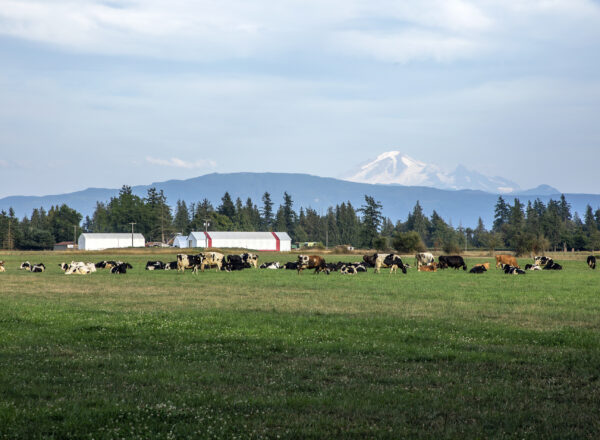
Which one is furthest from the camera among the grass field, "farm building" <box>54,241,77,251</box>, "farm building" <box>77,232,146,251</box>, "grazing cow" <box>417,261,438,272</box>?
"farm building" <box>54,241,77,251</box>

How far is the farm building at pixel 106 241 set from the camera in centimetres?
16662

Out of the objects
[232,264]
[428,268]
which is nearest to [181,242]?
[232,264]

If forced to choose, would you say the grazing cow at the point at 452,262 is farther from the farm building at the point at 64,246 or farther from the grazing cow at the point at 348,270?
the farm building at the point at 64,246

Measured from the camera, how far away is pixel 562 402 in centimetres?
953

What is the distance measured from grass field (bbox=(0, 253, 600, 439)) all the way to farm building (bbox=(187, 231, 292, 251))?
131 meters

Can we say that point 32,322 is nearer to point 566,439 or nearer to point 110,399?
point 110,399

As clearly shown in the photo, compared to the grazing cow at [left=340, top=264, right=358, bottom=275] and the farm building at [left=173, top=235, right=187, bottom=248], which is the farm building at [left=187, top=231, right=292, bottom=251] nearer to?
the farm building at [left=173, top=235, right=187, bottom=248]

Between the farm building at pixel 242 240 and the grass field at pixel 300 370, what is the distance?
429ft

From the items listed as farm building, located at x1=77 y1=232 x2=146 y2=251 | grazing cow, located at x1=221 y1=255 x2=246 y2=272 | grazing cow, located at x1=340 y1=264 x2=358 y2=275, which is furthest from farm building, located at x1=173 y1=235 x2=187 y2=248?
grazing cow, located at x1=340 y1=264 x2=358 y2=275

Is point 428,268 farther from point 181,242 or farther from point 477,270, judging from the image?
point 181,242

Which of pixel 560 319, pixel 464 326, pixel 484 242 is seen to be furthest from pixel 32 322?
pixel 484 242

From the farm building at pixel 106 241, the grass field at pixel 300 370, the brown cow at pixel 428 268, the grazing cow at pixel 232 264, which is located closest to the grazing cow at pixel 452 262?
the brown cow at pixel 428 268

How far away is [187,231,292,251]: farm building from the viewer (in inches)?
6038

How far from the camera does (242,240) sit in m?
156
